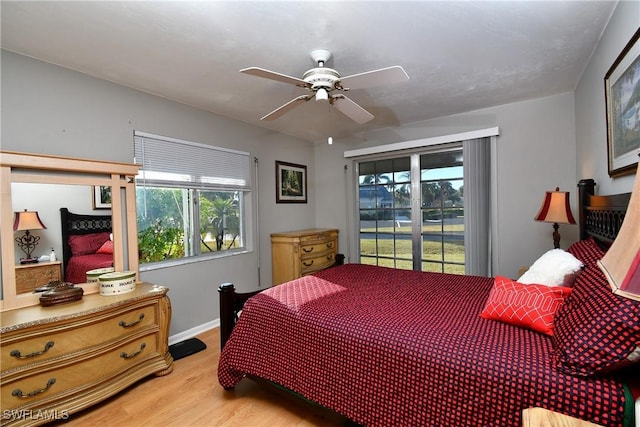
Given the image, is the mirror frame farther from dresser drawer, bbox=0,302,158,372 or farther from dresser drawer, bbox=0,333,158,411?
dresser drawer, bbox=0,333,158,411

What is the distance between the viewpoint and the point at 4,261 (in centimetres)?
190

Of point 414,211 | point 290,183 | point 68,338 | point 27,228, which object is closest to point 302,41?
point 27,228

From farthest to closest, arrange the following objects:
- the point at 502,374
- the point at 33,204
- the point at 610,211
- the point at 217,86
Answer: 1. the point at 217,86
2. the point at 33,204
3. the point at 610,211
4. the point at 502,374

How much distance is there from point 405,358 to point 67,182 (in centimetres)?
253

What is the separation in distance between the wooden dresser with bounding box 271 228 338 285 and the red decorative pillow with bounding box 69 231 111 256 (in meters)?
1.95

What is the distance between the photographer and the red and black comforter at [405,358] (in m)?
1.13

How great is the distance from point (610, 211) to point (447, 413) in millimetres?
1518

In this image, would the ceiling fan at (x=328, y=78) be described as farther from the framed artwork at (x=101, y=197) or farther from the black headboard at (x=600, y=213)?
the framed artwork at (x=101, y=197)

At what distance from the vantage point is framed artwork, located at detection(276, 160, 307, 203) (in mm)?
4145

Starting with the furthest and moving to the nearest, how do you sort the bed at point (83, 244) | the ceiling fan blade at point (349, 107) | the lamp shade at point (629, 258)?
1. the bed at point (83, 244)
2. the ceiling fan blade at point (349, 107)
3. the lamp shade at point (629, 258)

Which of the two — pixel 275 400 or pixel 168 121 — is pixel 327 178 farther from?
pixel 275 400

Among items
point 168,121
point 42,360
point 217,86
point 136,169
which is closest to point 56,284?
point 42,360

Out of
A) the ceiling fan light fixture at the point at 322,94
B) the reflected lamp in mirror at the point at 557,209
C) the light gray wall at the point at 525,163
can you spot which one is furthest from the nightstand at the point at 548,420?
the light gray wall at the point at 525,163

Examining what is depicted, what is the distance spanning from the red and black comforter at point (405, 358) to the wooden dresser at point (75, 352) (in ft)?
2.27
